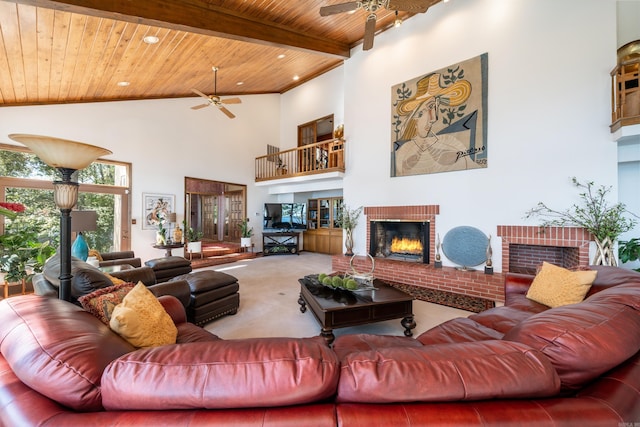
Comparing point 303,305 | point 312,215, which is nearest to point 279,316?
point 303,305

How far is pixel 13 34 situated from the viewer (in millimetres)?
2943

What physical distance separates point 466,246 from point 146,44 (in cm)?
587

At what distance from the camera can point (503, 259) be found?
4.06m

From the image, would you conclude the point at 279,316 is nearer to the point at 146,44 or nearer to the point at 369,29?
the point at 369,29

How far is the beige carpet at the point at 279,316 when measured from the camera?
2930 mm

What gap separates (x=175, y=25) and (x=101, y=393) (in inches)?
168

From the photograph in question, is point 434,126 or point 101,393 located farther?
point 434,126

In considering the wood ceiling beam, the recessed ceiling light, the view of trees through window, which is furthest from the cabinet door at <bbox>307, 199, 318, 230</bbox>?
the recessed ceiling light

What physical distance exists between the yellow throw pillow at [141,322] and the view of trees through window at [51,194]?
2.92m

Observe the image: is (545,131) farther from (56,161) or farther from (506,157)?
(56,161)

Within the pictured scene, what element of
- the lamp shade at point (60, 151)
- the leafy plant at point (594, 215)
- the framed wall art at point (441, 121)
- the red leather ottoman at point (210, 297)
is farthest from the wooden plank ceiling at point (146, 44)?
the leafy plant at point (594, 215)

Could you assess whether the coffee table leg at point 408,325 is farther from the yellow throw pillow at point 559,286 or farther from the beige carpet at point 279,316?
the yellow throw pillow at point 559,286

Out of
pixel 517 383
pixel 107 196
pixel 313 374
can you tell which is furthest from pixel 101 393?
pixel 107 196

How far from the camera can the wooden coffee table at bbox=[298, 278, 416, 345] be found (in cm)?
252
